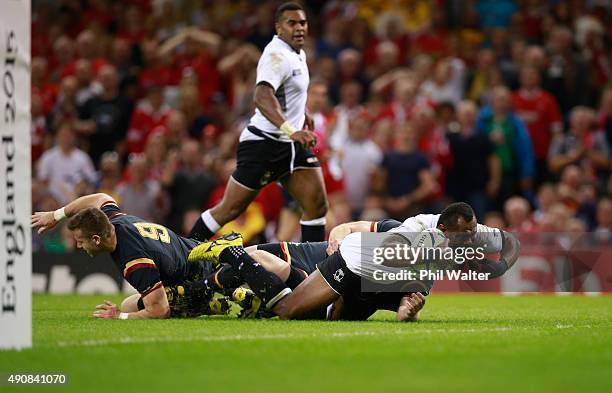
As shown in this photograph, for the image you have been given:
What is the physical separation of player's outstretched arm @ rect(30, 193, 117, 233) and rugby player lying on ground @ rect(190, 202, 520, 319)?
1.16 meters

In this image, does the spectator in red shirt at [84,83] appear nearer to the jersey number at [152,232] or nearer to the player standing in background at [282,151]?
the player standing in background at [282,151]

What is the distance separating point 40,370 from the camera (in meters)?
6.81

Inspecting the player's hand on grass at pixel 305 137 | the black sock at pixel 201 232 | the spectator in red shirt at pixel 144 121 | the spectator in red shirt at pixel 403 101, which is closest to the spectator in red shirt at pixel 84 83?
the spectator in red shirt at pixel 144 121

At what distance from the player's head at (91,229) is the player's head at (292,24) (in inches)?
138

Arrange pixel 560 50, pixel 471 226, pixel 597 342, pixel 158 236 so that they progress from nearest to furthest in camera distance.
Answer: pixel 597 342 → pixel 471 226 → pixel 158 236 → pixel 560 50

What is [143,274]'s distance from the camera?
995cm

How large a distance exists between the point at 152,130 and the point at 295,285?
9598 mm

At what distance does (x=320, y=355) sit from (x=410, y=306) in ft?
8.79

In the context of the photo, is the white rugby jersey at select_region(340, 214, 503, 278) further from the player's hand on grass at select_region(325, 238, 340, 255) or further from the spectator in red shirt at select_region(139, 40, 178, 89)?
the spectator in red shirt at select_region(139, 40, 178, 89)

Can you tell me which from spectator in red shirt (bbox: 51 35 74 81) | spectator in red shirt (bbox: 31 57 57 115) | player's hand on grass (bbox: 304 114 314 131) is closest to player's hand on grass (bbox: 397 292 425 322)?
player's hand on grass (bbox: 304 114 314 131)

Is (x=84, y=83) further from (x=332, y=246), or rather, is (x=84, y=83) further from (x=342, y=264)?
(x=342, y=264)

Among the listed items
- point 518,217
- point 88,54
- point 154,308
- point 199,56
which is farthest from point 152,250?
point 88,54

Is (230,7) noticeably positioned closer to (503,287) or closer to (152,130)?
(152,130)

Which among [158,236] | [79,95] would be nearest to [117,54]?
[79,95]
